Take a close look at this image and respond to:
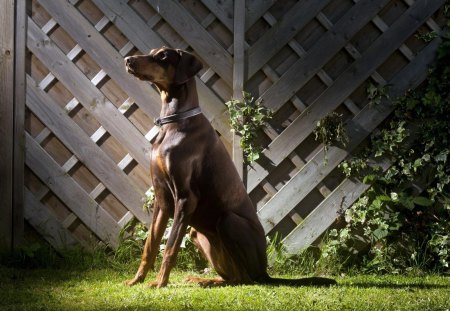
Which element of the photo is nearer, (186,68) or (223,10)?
(186,68)

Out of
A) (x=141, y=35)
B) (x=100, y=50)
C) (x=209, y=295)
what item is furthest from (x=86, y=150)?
(x=209, y=295)

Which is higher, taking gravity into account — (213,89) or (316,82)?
(213,89)

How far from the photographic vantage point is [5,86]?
4.53 m

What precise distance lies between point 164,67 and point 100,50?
1.11 meters

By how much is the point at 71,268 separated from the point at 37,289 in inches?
25.4

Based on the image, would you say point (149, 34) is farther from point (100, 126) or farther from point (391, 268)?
point (391, 268)

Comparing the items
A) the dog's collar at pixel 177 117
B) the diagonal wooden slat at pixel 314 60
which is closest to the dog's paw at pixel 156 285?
the dog's collar at pixel 177 117

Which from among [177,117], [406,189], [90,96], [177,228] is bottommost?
[406,189]

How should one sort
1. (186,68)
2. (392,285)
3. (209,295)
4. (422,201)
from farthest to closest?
(422,201) → (392,285) → (186,68) → (209,295)

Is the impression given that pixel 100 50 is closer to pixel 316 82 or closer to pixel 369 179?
pixel 316 82

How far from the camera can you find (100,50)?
14.8 feet

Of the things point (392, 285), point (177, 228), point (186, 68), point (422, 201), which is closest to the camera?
point (177, 228)

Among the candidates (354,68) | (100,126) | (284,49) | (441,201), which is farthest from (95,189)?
(441,201)

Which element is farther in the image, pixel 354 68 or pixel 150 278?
pixel 354 68
